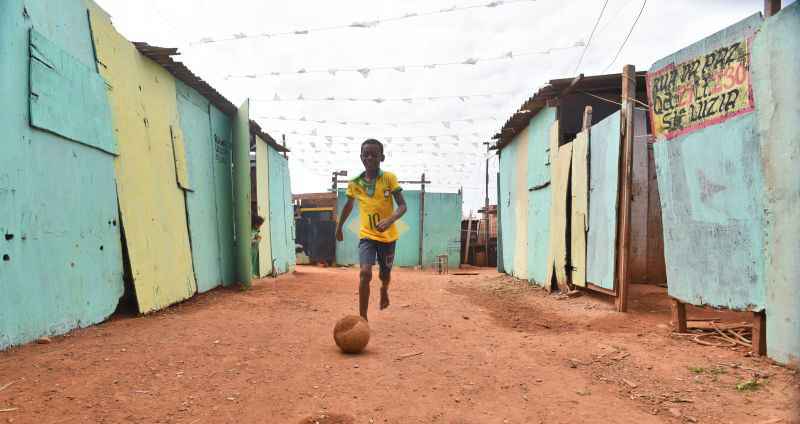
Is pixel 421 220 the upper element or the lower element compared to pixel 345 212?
lower

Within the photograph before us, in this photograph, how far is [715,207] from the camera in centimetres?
336

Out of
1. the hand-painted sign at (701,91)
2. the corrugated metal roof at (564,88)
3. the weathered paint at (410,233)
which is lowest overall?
the weathered paint at (410,233)

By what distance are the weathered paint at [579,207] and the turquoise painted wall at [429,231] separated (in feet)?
32.8

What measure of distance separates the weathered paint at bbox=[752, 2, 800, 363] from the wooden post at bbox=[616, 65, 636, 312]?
200 centimetres

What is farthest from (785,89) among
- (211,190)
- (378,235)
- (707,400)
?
(211,190)

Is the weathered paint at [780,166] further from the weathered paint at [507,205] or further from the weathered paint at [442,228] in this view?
the weathered paint at [442,228]

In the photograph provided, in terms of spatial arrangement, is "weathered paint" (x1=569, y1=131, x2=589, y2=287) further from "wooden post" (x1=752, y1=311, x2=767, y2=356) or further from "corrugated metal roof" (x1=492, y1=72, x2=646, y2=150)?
"wooden post" (x1=752, y1=311, x2=767, y2=356)

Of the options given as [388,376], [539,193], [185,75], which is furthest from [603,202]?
[185,75]

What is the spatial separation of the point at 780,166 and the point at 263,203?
8.63m

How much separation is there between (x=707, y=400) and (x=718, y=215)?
62.0 inches

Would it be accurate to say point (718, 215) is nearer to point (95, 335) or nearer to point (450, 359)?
point (450, 359)

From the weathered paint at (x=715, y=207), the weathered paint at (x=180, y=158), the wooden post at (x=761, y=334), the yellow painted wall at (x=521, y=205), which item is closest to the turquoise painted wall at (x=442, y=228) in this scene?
the yellow painted wall at (x=521, y=205)

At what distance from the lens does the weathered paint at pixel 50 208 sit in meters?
3.03

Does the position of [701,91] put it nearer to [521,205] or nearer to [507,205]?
[521,205]
